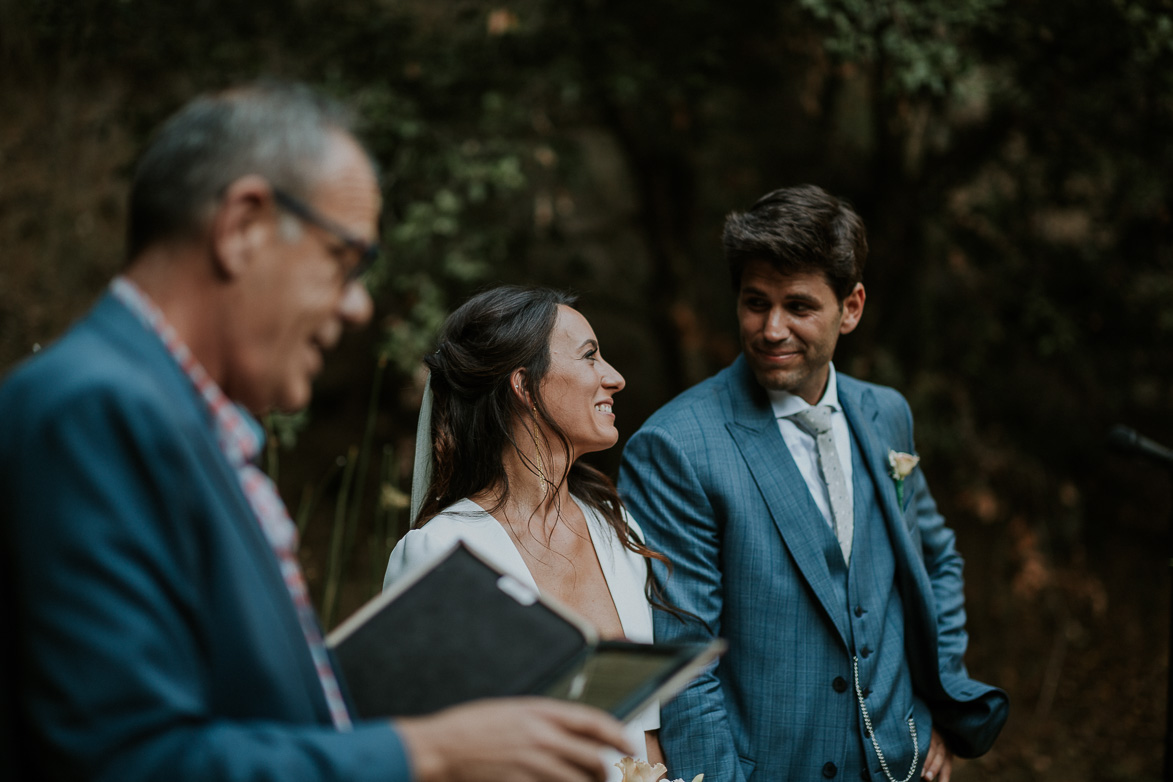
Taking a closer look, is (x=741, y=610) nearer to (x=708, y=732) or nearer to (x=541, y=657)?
(x=708, y=732)

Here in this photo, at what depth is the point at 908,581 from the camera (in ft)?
8.45

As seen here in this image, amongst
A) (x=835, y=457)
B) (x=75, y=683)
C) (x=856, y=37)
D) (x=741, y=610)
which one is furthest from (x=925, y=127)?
(x=75, y=683)

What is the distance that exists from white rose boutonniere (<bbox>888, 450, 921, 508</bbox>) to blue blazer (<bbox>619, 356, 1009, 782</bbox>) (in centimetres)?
6

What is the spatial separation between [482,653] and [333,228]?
0.57 meters

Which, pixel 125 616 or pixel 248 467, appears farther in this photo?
pixel 248 467

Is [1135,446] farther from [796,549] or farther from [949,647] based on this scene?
[796,549]

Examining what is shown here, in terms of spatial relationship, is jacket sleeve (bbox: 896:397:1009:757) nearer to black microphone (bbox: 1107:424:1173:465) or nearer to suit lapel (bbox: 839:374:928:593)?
suit lapel (bbox: 839:374:928:593)

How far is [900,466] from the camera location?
2.63 metres

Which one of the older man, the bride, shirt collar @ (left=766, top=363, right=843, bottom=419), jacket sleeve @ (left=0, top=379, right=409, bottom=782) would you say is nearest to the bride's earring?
the bride

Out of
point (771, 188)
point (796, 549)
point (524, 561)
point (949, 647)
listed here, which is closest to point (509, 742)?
point (524, 561)

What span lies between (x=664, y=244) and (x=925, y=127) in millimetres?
1682

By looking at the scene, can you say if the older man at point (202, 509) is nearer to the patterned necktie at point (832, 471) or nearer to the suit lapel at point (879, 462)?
the patterned necktie at point (832, 471)

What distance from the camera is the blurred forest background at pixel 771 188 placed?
4.31 m

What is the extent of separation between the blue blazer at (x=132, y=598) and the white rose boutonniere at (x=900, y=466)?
1962 mm
